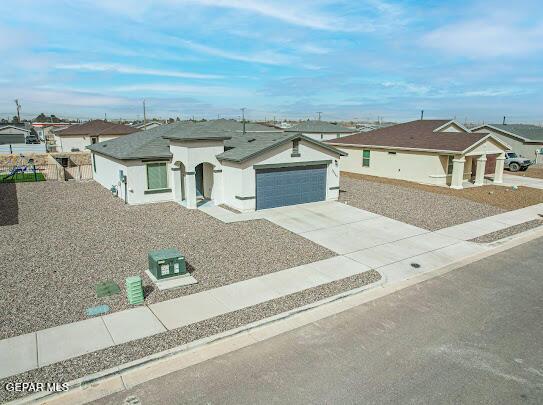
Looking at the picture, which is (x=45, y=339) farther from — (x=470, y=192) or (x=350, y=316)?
(x=470, y=192)

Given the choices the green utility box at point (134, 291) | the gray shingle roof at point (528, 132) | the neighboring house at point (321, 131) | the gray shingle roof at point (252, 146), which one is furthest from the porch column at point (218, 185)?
the gray shingle roof at point (528, 132)

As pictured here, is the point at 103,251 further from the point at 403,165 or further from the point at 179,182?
the point at 403,165

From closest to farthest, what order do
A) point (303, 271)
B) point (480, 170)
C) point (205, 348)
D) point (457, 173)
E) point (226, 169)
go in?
point (205, 348) → point (303, 271) → point (226, 169) → point (457, 173) → point (480, 170)

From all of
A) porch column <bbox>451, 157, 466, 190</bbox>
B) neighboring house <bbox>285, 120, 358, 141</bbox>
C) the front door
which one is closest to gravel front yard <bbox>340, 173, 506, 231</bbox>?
porch column <bbox>451, 157, 466, 190</bbox>

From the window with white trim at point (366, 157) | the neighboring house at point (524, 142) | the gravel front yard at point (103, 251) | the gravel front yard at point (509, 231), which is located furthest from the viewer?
the neighboring house at point (524, 142)

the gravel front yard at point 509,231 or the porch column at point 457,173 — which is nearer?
the gravel front yard at point 509,231

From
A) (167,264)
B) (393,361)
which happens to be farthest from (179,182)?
(393,361)

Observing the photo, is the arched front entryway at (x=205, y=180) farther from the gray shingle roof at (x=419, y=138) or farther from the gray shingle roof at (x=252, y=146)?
the gray shingle roof at (x=419, y=138)
